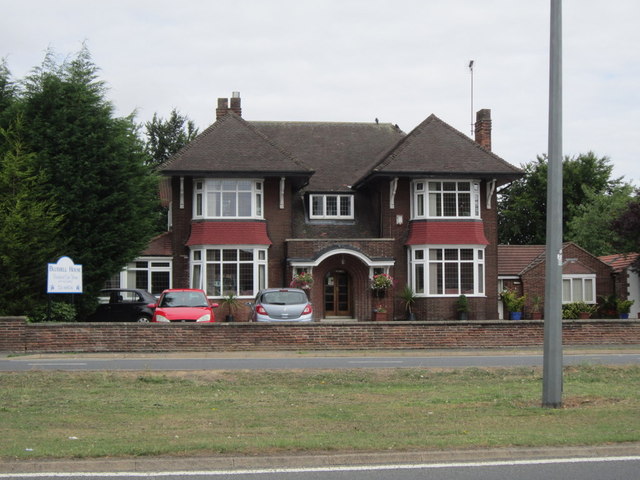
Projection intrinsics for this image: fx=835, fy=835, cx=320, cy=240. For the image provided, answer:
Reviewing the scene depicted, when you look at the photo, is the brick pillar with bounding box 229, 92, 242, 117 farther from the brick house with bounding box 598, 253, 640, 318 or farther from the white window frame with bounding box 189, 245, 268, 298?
the brick house with bounding box 598, 253, 640, 318

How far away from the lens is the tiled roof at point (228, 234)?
3378 cm

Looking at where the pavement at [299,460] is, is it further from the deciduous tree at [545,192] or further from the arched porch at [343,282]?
the deciduous tree at [545,192]

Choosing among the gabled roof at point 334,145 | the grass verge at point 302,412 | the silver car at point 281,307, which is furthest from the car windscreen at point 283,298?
the gabled roof at point 334,145

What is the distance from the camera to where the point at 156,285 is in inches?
1506

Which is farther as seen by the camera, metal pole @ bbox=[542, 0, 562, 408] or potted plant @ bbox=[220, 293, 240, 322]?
potted plant @ bbox=[220, 293, 240, 322]

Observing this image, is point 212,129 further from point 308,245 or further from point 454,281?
point 454,281

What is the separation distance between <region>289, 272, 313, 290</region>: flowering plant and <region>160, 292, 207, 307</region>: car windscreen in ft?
23.8

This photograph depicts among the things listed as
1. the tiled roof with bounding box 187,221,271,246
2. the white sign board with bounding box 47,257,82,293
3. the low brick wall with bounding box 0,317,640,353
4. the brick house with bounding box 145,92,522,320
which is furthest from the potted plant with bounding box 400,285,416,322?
the white sign board with bounding box 47,257,82,293

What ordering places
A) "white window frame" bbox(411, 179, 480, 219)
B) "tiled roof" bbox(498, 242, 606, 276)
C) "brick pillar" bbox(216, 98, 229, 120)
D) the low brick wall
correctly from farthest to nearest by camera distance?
1. "brick pillar" bbox(216, 98, 229, 120)
2. "tiled roof" bbox(498, 242, 606, 276)
3. "white window frame" bbox(411, 179, 480, 219)
4. the low brick wall

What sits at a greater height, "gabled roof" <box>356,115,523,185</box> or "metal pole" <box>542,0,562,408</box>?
"gabled roof" <box>356,115,523,185</box>

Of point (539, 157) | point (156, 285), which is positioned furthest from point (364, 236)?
point (539, 157)

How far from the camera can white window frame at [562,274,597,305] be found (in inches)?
1501

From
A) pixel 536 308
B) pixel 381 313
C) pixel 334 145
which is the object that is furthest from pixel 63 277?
pixel 536 308

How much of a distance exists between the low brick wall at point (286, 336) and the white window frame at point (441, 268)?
9784mm
